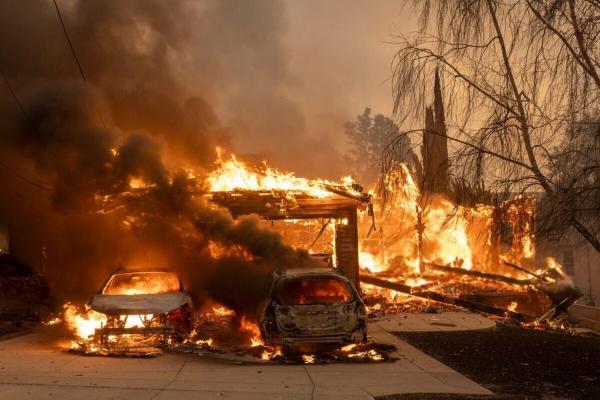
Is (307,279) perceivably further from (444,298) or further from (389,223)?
(444,298)

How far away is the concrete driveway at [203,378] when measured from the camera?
6.23 meters

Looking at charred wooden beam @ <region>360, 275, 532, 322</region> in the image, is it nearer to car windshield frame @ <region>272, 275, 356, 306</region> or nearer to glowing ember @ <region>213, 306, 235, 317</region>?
car windshield frame @ <region>272, 275, 356, 306</region>

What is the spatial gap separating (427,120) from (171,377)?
15.5ft

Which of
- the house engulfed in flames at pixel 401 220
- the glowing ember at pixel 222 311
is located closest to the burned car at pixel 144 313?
the house engulfed in flames at pixel 401 220

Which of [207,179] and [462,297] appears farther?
[462,297]

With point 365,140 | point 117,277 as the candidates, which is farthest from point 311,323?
point 365,140

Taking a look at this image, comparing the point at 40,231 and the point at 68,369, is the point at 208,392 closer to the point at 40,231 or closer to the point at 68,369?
the point at 68,369

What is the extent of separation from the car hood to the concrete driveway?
76 cm

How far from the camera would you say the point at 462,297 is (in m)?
17.1

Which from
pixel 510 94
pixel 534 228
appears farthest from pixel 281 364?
pixel 510 94

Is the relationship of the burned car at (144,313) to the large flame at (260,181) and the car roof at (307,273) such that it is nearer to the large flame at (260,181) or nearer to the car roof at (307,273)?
the car roof at (307,273)

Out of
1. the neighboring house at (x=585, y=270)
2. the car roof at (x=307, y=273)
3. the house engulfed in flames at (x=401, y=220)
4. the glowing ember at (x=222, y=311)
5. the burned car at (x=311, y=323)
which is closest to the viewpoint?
the house engulfed in flames at (x=401, y=220)

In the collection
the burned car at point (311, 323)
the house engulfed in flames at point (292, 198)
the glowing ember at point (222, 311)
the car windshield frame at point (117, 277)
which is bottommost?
the glowing ember at point (222, 311)

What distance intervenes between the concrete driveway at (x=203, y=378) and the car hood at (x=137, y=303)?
76cm
